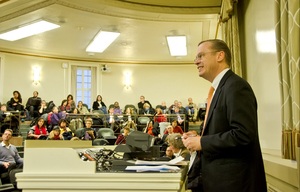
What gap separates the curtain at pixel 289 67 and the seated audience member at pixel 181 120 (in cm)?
752

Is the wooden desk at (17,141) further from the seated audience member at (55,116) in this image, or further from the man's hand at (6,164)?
the man's hand at (6,164)

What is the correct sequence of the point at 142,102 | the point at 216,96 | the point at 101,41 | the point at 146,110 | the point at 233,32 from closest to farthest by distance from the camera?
the point at 216,96
the point at 233,32
the point at 101,41
the point at 146,110
the point at 142,102

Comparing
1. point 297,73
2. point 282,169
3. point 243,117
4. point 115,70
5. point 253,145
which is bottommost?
point 282,169

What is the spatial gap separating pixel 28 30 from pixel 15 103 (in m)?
2.64

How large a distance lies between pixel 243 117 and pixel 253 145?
13 centimetres

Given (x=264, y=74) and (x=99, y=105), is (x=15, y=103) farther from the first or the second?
(x=264, y=74)

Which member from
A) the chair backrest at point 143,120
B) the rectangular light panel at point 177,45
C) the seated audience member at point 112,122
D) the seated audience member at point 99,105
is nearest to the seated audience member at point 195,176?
the rectangular light panel at point 177,45

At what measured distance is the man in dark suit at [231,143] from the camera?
131 cm

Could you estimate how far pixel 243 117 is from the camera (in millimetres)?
1307

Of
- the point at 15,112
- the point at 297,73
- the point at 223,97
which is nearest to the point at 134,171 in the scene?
the point at 223,97

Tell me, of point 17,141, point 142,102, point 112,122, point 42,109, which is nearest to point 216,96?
point 17,141

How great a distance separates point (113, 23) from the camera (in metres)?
7.58

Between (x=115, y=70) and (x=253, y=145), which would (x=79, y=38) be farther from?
(x=253, y=145)

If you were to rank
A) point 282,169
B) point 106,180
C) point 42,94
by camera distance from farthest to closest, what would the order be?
point 42,94 → point 282,169 → point 106,180
